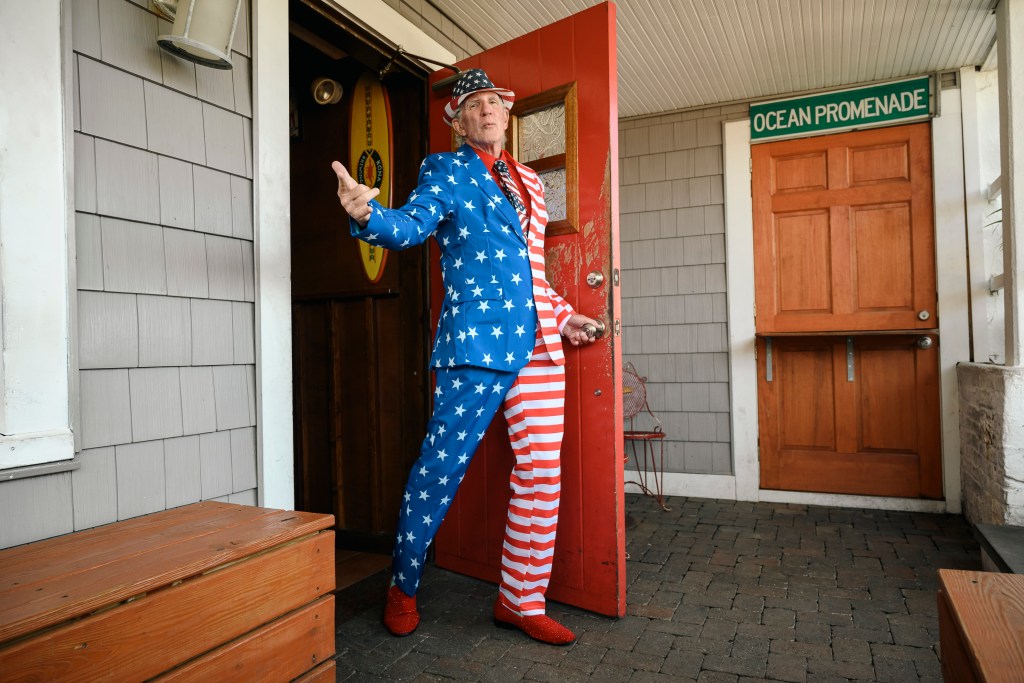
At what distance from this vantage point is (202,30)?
1723 millimetres

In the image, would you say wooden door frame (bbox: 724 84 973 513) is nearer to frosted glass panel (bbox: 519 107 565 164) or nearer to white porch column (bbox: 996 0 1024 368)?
white porch column (bbox: 996 0 1024 368)

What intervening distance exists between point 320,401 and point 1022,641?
3012 mm

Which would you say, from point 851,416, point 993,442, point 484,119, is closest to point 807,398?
point 851,416

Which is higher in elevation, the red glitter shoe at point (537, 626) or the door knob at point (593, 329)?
the door knob at point (593, 329)

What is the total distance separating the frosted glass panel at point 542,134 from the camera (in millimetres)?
2508

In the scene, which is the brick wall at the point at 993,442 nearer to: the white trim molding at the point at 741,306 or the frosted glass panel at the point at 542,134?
the white trim molding at the point at 741,306

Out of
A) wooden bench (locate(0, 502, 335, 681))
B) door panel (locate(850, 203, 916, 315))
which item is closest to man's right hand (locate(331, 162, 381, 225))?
wooden bench (locate(0, 502, 335, 681))

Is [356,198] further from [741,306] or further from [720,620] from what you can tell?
[741,306]

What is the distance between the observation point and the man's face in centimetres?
228

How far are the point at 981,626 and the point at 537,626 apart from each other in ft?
4.65

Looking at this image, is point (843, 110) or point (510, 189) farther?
point (843, 110)

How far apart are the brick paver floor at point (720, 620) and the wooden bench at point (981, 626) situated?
0.83m

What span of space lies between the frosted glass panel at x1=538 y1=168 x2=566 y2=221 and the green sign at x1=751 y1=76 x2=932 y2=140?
237 centimetres

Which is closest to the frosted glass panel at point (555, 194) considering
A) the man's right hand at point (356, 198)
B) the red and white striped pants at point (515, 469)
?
the red and white striped pants at point (515, 469)
